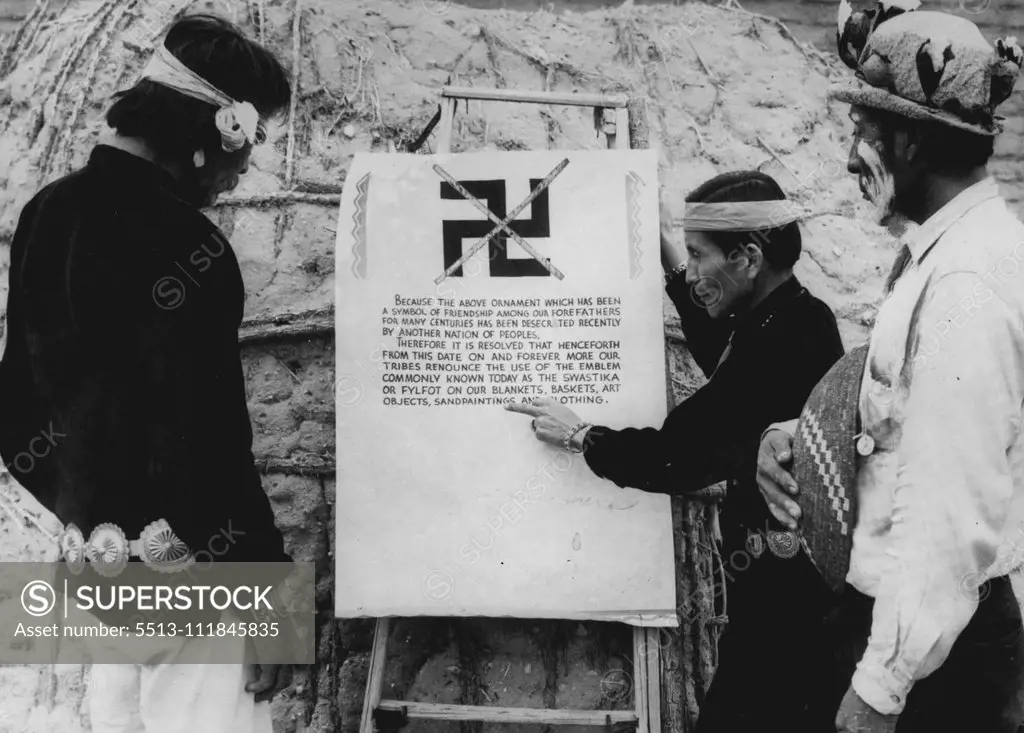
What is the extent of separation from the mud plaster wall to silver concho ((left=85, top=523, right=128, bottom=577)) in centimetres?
64

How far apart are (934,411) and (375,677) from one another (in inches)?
58.4

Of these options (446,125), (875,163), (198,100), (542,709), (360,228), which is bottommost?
(542,709)

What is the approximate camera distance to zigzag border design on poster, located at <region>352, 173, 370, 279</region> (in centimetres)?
257

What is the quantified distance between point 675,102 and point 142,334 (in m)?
1.72

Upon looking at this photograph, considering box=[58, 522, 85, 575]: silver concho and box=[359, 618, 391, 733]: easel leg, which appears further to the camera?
box=[359, 618, 391, 733]: easel leg

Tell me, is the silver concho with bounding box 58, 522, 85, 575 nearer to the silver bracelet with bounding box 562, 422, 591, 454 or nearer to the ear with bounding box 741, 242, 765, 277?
the silver bracelet with bounding box 562, 422, 591, 454

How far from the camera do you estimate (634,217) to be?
2580mm

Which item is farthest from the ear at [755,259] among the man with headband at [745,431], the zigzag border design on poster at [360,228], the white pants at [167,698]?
the white pants at [167,698]

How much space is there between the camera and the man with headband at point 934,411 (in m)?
1.58

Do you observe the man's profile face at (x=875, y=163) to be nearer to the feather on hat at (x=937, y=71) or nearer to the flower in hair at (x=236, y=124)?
the feather on hat at (x=937, y=71)

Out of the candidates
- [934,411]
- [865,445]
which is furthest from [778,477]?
[934,411]

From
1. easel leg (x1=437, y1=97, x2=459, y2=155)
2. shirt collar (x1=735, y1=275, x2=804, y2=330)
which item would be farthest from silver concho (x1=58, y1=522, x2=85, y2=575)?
shirt collar (x1=735, y1=275, x2=804, y2=330)

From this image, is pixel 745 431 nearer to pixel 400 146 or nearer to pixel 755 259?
pixel 755 259

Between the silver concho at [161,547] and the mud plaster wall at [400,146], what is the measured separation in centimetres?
58
